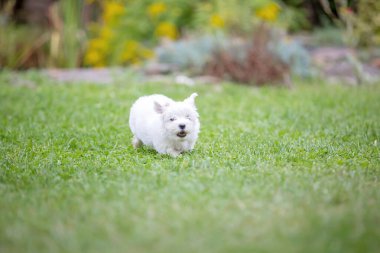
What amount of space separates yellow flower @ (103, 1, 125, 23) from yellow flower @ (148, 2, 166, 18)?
0.87 m

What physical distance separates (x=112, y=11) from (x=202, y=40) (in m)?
4.10

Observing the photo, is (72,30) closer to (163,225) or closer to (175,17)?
(175,17)

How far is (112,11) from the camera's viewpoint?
16750mm

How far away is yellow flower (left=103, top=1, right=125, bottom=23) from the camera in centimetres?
1677

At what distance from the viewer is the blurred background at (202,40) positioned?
1295cm

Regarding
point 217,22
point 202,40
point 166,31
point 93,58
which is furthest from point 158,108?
point 166,31

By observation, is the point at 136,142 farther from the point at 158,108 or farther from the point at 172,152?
the point at 158,108

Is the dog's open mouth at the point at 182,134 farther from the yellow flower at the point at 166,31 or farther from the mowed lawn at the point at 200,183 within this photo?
the yellow flower at the point at 166,31

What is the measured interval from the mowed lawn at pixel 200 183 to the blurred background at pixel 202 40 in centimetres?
339

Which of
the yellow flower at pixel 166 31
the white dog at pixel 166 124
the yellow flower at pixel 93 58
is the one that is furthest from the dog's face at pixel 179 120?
the yellow flower at pixel 166 31

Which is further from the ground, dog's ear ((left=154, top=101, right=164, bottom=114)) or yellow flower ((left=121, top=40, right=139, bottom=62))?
dog's ear ((left=154, top=101, right=164, bottom=114))

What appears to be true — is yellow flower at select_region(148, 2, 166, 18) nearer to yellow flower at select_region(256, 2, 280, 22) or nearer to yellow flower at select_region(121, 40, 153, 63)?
yellow flower at select_region(121, 40, 153, 63)

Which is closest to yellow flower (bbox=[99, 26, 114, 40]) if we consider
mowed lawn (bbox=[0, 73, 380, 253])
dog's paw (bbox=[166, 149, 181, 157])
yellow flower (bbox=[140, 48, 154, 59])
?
yellow flower (bbox=[140, 48, 154, 59])

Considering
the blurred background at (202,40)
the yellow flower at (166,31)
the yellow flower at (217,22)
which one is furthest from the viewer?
the yellow flower at (166,31)
